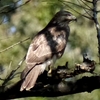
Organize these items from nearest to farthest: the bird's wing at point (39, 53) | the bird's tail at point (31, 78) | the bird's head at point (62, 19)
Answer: the bird's tail at point (31, 78)
the bird's wing at point (39, 53)
the bird's head at point (62, 19)

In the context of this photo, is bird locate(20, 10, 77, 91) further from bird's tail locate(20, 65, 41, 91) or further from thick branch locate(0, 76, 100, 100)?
thick branch locate(0, 76, 100, 100)

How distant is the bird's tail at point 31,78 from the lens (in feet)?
15.2

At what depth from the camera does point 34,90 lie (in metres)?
4.60

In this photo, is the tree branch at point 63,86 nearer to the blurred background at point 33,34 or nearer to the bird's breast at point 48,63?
the bird's breast at point 48,63

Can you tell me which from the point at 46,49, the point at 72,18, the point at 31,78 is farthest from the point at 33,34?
the point at 31,78

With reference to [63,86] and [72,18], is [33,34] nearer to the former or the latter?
[72,18]

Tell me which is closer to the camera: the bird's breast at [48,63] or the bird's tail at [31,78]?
the bird's tail at [31,78]

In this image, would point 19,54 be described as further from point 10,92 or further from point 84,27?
point 10,92

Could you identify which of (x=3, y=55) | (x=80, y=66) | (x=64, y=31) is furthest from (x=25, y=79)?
(x=3, y=55)

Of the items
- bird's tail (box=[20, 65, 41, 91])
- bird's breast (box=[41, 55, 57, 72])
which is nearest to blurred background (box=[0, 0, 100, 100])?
bird's breast (box=[41, 55, 57, 72])

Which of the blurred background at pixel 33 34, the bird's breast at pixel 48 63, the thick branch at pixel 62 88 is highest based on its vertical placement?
the thick branch at pixel 62 88

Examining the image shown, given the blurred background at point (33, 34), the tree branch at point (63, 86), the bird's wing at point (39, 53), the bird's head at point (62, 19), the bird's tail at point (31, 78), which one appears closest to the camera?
the tree branch at point (63, 86)

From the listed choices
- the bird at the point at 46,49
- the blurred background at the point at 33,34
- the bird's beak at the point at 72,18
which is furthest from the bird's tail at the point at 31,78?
the blurred background at the point at 33,34

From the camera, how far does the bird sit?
5.31m
